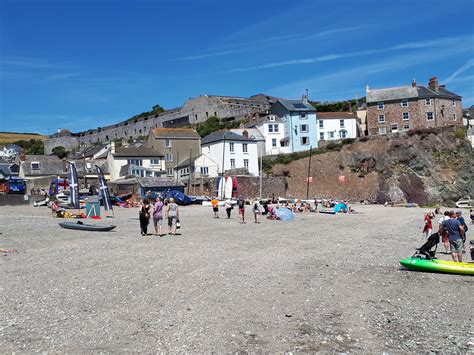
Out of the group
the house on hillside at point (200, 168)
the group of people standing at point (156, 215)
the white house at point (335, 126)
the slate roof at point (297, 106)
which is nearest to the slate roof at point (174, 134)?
the house on hillside at point (200, 168)

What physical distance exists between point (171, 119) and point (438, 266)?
80618 millimetres

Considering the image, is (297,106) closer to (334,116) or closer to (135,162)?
(334,116)

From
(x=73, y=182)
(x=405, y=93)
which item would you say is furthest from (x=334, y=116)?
(x=73, y=182)

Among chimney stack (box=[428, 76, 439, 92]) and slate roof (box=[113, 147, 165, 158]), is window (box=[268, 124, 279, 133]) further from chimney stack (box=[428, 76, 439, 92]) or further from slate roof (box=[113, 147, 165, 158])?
chimney stack (box=[428, 76, 439, 92])

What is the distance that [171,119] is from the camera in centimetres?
9044

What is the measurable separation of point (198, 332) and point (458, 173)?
5037 centimetres

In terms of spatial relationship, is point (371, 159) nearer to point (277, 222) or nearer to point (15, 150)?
point (277, 222)

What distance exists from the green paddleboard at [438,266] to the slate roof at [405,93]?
1983 inches

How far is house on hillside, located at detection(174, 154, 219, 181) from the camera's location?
52772 mm

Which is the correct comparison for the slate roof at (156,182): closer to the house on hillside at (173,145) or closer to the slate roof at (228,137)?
the slate roof at (228,137)

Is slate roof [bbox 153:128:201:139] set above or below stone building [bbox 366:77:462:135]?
below

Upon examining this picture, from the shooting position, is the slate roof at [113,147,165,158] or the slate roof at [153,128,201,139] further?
the slate roof at [153,128,201,139]

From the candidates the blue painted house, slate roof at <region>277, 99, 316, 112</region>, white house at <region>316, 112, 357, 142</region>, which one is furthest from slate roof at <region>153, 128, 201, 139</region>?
white house at <region>316, 112, 357, 142</region>

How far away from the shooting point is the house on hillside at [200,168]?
52.8m
